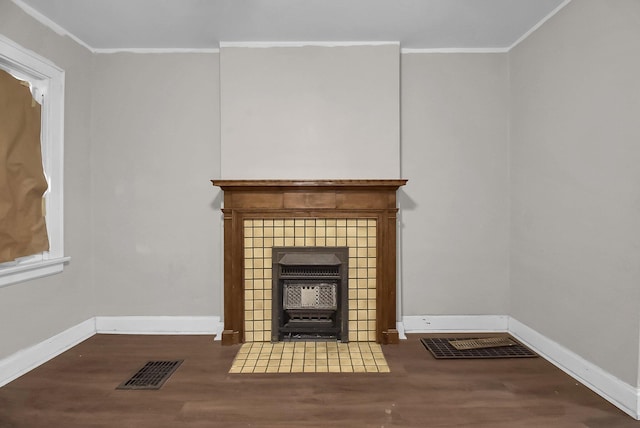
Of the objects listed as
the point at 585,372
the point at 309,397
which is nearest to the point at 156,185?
the point at 309,397

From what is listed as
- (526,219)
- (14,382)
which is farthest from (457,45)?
(14,382)

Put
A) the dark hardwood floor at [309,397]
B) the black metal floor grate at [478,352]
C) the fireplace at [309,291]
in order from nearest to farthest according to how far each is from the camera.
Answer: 1. the dark hardwood floor at [309,397]
2. the black metal floor grate at [478,352]
3. the fireplace at [309,291]

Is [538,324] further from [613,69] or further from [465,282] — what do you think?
[613,69]

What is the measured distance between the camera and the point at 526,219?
10.2ft

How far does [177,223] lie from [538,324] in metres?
3.03

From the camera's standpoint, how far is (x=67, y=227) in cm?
309

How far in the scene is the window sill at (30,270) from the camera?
246cm

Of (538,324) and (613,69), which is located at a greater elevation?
(613,69)

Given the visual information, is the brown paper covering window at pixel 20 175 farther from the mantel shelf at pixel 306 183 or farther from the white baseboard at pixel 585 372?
the white baseboard at pixel 585 372

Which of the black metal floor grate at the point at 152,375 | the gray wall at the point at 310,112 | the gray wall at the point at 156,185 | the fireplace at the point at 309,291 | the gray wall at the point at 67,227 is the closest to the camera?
the black metal floor grate at the point at 152,375

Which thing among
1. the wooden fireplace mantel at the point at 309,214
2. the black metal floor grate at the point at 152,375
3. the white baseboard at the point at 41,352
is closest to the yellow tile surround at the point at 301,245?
the wooden fireplace mantel at the point at 309,214

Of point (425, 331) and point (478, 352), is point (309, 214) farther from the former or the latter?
point (478, 352)

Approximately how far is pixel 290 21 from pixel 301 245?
5.60 feet

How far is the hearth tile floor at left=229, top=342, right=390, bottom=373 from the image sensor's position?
2.64 m
